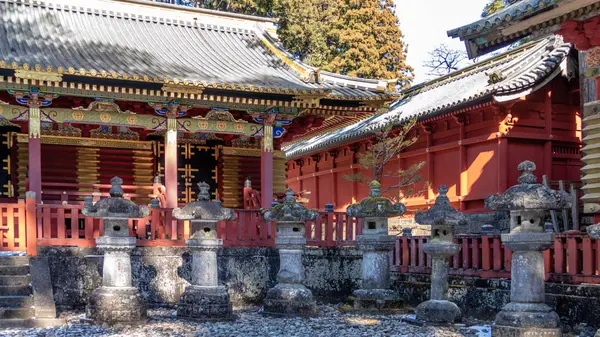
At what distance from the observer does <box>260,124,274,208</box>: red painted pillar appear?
18438 millimetres

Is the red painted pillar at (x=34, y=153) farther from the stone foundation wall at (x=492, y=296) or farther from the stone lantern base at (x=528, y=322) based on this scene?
the stone lantern base at (x=528, y=322)

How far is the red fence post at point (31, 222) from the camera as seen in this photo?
555 inches

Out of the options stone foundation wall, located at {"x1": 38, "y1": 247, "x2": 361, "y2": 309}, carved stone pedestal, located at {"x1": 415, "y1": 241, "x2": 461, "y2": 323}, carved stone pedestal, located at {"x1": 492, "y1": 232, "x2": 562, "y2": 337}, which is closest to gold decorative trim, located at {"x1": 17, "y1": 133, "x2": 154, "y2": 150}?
stone foundation wall, located at {"x1": 38, "y1": 247, "x2": 361, "y2": 309}

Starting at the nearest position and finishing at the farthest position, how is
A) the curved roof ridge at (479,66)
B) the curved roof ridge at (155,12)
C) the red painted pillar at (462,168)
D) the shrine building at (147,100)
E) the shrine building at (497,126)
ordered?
the shrine building at (147,100) → the shrine building at (497,126) → the curved roof ridge at (155,12) → the red painted pillar at (462,168) → the curved roof ridge at (479,66)

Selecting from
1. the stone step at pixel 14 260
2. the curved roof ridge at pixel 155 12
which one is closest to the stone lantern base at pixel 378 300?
the stone step at pixel 14 260

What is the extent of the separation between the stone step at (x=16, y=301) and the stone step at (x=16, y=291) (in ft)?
1.10

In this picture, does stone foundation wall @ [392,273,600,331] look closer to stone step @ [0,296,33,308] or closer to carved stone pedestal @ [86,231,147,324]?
carved stone pedestal @ [86,231,147,324]

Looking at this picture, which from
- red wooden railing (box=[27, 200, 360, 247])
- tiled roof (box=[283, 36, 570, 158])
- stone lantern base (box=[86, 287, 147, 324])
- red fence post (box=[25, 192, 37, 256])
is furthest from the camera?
tiled roof (box=[283, 36, 570, 158])

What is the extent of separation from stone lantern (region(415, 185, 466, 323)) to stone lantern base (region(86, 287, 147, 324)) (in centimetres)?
490

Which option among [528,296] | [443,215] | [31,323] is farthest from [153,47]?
[528,296]

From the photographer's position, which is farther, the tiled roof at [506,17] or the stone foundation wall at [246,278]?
the stone foundation wall at [246,278]

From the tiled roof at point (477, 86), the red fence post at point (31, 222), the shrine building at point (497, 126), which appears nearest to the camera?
the red fence post at point (31, 222)

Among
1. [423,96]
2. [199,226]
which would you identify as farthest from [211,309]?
[423,96]

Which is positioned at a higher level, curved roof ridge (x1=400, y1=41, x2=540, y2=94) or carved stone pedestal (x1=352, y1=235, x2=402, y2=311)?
curved roof ridge (x1=400, y1=41, x2=540, y2=94)
